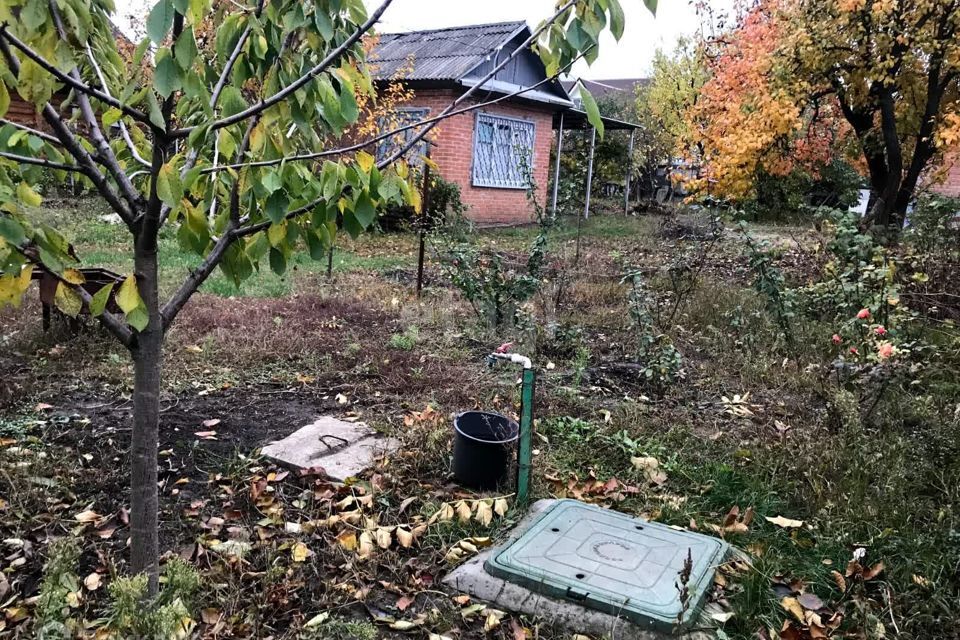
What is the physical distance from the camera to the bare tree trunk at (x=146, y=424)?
2066mm

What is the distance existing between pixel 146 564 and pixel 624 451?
2.23m

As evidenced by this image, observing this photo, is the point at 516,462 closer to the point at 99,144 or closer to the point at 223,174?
the point at 223,174

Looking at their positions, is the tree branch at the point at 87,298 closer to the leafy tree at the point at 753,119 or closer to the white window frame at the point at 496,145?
the leafy tree at the point at 753,119

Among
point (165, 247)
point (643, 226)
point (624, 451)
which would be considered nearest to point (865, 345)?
point (624, 451)

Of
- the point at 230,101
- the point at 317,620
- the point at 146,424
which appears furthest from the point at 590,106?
the point at 317,620

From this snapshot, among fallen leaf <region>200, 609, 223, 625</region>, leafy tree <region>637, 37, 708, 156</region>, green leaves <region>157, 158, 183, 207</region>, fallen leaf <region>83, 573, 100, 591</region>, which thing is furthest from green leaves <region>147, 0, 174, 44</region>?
leafy tree <region>637, 37, 708, 156</region>

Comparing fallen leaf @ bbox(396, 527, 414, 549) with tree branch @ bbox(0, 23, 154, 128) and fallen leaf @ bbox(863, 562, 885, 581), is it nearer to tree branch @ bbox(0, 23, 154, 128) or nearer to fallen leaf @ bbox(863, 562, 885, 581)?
fallen leaf @ bbox(863, 562, 885, 581)

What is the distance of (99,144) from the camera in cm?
197

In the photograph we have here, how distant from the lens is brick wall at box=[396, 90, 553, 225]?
45.4 ft

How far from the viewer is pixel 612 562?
264cm

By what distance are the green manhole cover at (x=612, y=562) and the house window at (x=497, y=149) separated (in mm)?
12100

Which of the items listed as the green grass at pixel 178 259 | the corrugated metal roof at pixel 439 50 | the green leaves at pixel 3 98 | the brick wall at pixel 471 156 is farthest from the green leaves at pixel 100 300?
the corrugated metal roof at pixel 439 50

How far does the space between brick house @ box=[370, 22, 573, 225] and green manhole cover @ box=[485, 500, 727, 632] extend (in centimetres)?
1071

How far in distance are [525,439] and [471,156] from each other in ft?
39.5
